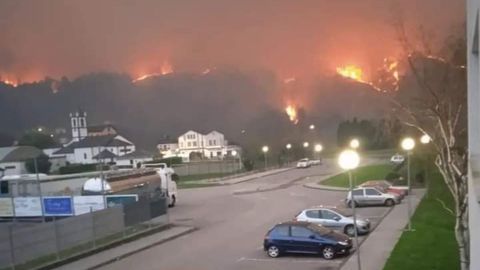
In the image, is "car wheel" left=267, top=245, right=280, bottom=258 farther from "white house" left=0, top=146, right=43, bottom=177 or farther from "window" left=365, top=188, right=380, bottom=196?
"white house" left=0, top=146, right=43, bottom=177

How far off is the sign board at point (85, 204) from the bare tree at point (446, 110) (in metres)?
16.3

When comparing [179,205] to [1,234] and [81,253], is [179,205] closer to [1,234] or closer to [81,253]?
[81,253]

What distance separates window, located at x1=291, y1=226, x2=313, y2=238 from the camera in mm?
20734

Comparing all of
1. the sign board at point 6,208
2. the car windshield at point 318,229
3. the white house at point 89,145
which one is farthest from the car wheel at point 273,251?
the white house at point 89,145

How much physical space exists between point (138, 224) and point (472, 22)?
78.0ft

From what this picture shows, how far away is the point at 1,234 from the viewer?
64.3ft

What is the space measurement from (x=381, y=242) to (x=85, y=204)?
15.4 metres

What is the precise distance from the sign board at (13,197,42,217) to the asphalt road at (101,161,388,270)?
7.38m

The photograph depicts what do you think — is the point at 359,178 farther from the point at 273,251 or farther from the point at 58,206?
the point at 273,251

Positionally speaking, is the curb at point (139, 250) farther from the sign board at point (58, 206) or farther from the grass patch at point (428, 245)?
the grass patch at point (428, 245)

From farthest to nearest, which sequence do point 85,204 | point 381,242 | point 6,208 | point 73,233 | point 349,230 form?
point 6,208
point 85,204
point 349,230
point 73,233
point 381,242

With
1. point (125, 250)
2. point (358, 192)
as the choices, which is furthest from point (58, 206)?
point (358, 192)

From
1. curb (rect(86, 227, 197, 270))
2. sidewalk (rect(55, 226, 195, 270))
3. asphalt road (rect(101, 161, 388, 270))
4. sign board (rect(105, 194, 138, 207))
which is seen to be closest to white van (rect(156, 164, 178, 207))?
asphalt road (rect(101, 161, 388, 270))

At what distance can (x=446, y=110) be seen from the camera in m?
17.2
